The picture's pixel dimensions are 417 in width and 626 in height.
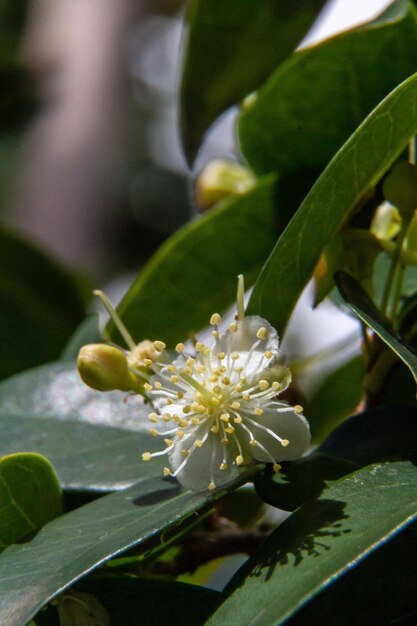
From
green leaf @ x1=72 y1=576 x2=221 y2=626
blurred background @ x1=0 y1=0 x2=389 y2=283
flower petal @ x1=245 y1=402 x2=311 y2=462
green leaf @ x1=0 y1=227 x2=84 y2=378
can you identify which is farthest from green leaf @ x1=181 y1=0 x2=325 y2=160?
blurred background @ x1=0 y1=0 x2=389 y2=283

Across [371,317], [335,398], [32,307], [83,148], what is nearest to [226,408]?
[371,317]

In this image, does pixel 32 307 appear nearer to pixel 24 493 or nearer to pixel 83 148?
pixel 24 493

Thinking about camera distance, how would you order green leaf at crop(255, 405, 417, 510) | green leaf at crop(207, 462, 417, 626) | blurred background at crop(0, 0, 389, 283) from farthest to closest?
blurred background at crop(0, 0, 389, 283), green leaf at crop(255, 405, 417, 510), green leaf at crop(207, 462, 417, 626)

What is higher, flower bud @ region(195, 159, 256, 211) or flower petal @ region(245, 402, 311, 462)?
flower bud @ region(195, 159, 256, 211)

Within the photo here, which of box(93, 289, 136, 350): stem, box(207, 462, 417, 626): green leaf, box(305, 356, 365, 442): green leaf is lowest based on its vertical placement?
box(305, 356, 365, 442): green leaf

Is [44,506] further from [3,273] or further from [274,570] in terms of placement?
[3,273]

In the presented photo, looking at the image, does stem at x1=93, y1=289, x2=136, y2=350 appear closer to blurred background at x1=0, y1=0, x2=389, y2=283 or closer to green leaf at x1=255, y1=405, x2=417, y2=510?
green leaf at x1=255, y1=405, x2=417, y2=510

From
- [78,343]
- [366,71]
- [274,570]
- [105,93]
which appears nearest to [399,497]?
[274,570]
